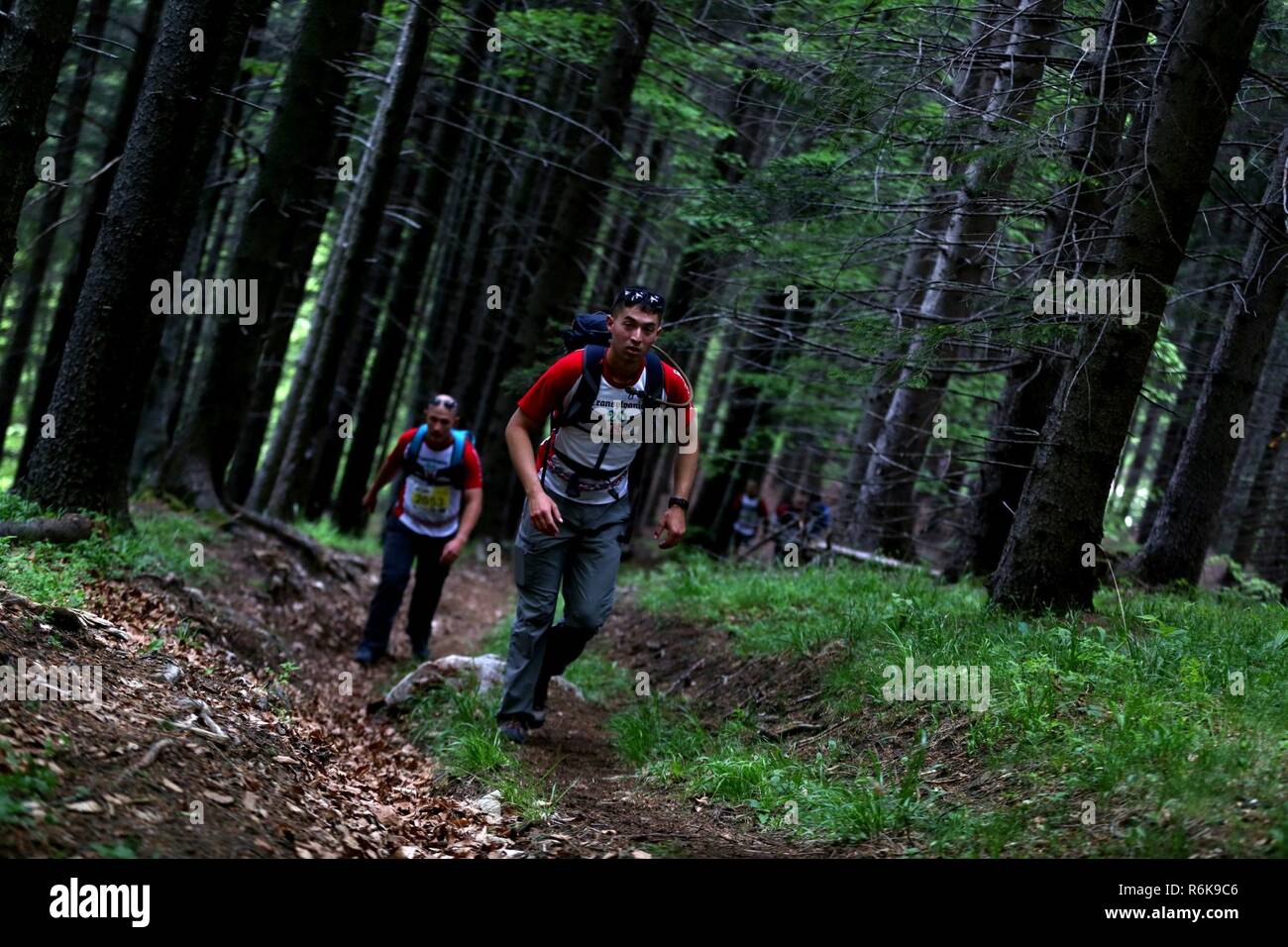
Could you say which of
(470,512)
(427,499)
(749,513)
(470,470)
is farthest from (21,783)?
(749,513)

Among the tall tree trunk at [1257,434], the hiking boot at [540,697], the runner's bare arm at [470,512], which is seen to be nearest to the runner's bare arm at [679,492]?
the hiking boot at [540,697]

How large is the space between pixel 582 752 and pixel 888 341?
341 cm

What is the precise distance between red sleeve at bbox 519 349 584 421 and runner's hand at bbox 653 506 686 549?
968mm

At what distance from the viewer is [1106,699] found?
516 cm

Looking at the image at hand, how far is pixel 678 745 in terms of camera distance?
6.71 meters

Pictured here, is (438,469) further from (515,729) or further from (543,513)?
(543,513)

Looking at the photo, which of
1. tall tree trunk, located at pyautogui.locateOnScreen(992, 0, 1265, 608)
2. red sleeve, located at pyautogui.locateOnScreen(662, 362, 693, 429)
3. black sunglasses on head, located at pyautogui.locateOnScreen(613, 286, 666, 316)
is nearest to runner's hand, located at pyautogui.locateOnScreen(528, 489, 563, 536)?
red sleeve, located at pyautogui.locateOnScreen(662, 362, 693, 429)

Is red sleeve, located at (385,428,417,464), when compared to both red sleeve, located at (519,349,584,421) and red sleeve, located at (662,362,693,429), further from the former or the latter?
red sleeve, located at (662,362,693,429)

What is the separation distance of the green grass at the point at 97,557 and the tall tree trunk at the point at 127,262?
0.48 metres

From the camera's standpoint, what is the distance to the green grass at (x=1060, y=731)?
4.11m

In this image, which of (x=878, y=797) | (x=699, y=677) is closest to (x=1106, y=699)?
(x=878, y=797)

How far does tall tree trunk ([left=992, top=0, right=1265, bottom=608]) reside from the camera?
21.1 feet

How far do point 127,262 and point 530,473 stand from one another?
3931 mm

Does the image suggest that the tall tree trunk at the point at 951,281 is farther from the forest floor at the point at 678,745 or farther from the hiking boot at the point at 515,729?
the hiking boot at the point at 515,729
